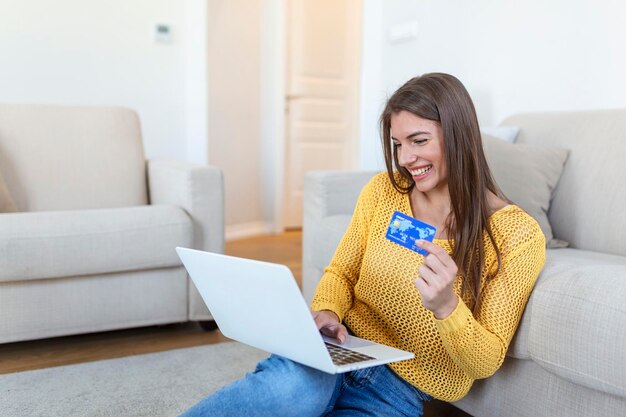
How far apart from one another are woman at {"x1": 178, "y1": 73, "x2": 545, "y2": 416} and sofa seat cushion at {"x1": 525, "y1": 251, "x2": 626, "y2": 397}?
5 cm

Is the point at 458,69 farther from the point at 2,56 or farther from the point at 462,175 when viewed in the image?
the point at 2,56

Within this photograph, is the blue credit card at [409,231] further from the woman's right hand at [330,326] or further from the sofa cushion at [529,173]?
the sofa cushion at [529,173]

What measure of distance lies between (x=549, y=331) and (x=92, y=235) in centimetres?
144

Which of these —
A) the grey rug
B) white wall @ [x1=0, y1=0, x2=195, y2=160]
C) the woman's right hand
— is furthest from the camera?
white wall @ [x1=0, y1=0, x2=195, y2=160]

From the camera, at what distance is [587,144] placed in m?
1.95

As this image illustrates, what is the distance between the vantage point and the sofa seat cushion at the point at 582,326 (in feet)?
3.54

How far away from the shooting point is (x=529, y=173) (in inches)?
73.2

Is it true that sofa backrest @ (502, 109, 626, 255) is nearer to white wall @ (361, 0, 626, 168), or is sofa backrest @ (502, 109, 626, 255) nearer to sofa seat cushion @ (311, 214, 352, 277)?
white wall @ (361, 0, 626, 168)

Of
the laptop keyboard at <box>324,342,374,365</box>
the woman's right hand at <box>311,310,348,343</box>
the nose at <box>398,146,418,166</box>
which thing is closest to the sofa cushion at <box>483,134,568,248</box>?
the nose at <box>398,146,418,166</box>

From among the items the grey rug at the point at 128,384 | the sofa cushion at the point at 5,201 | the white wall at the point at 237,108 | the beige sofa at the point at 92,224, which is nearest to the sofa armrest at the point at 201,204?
the beige sofa at the point at 92,224

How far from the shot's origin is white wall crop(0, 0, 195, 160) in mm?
3283

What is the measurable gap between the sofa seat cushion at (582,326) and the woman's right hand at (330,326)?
1.16 ft

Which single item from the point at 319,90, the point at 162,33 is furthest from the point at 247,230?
the point at 162,33

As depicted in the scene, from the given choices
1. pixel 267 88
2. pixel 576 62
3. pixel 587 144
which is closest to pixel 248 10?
pixel 267 88
